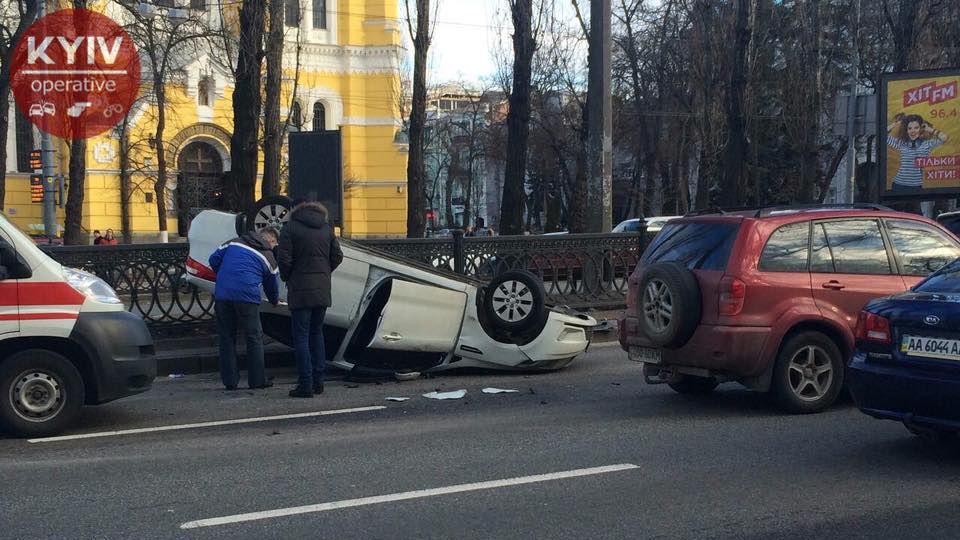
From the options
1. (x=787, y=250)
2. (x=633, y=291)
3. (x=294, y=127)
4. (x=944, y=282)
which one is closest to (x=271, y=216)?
(x=633, y=291)

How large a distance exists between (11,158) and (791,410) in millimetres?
33822

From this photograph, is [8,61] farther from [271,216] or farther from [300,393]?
[300,393]

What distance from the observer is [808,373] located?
8469 mm

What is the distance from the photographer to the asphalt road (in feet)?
18.1

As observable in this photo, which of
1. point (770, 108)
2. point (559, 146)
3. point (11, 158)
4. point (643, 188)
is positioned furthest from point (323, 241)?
point (643, 188)

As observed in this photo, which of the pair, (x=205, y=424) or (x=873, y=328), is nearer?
(x=873, y=328)

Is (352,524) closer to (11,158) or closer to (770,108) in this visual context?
(11,158)

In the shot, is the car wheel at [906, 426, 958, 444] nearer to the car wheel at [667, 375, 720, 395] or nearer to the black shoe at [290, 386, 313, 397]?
the car wheel at [667, 375, 720, 395]

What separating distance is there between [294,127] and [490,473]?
115 feet

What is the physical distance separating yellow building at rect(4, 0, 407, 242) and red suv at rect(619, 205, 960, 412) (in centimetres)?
2511

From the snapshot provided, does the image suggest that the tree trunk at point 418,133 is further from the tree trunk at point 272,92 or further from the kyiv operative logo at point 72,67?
the kyiv operative logo at point 72,67

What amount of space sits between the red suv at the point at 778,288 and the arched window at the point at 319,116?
1372 inches

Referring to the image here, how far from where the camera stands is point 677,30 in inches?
1560

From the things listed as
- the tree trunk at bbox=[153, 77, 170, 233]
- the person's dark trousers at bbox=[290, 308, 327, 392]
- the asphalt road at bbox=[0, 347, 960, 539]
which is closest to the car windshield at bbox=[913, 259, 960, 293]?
the asphalt road at bbox=[0, 347, 960, 539]
